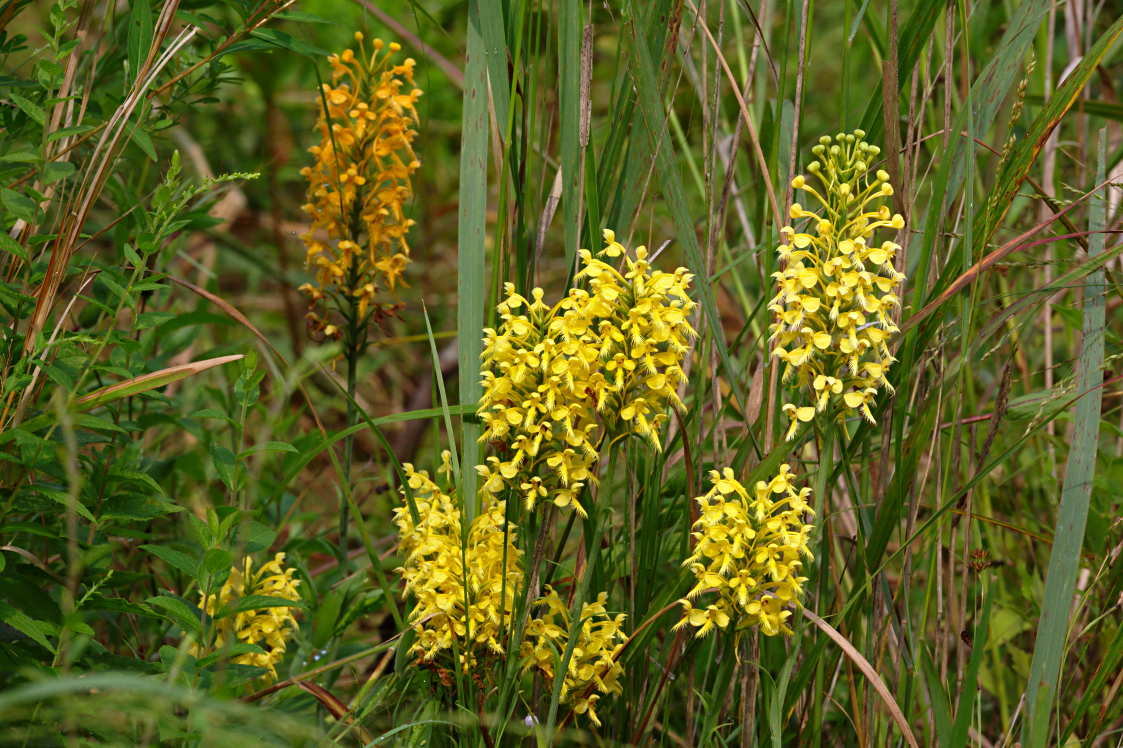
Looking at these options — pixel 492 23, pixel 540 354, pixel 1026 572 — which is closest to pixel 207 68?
pixel 492 23

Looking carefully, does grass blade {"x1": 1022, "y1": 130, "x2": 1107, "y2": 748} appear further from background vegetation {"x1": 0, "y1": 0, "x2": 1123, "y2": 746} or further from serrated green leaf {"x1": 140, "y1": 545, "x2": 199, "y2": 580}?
serrated green leaf {"x1": 140, "y1": 545, "x2": 199, "y2": 580}

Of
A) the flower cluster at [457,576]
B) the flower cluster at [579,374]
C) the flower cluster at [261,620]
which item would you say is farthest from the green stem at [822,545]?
the flower cluster at [261,620]

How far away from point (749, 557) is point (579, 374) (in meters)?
0.31

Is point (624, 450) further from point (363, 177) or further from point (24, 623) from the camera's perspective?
point (24, 623)

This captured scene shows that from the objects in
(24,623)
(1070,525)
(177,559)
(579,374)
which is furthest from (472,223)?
(1070,525)

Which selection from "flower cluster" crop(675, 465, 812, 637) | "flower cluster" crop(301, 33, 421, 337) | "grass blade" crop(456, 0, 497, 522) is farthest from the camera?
"flower cluster" crop(301, 33, 421, 337)

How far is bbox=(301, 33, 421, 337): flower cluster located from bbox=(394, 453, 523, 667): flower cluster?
67 cm

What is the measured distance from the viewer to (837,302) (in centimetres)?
141

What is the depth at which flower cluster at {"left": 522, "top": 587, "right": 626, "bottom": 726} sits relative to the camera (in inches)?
60.9

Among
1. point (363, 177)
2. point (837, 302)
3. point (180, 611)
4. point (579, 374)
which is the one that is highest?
point (363, 177)

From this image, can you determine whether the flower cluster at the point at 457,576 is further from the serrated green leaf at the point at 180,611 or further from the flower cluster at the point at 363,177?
the flower cluster at the point at 363,177

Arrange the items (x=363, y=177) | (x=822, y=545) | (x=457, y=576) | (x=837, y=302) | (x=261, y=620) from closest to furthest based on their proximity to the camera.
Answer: (x=837, y=302) → (x=457, y=576) → (x=822, y=545) → (x=261, y=620) → (x=363, y=177)

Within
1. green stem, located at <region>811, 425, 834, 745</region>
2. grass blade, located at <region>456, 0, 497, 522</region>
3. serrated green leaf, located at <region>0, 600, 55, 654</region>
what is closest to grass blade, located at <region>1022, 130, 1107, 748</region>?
green stem, located at <region>811, 425, 834, 745</region>

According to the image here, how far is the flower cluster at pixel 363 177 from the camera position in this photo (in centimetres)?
212
